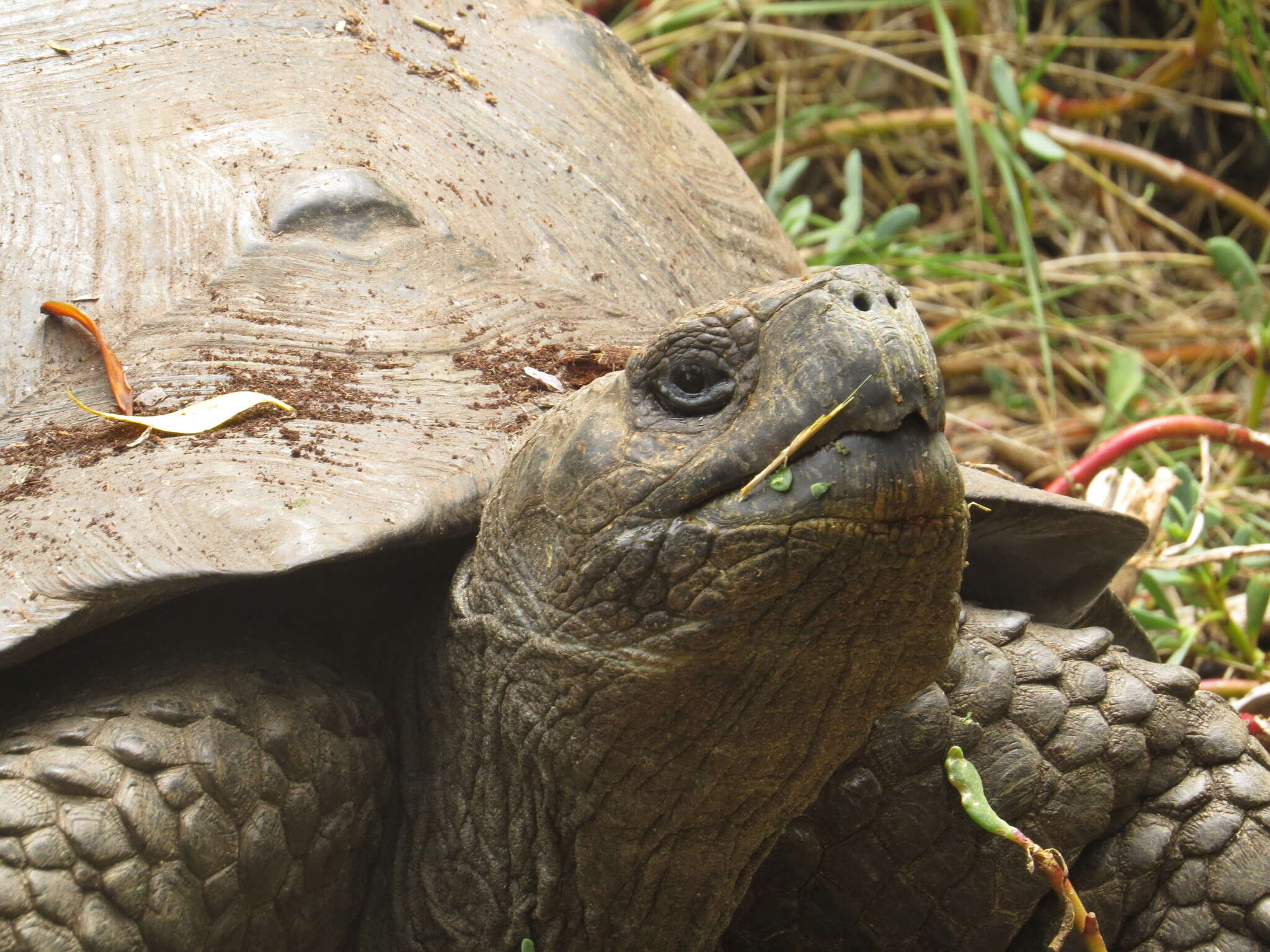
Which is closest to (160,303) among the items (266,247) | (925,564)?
(266,247)

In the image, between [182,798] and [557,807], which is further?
[557,807]

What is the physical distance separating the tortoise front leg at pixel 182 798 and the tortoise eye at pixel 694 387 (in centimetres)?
71

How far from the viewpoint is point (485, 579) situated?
1.84 meters

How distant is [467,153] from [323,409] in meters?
0.72

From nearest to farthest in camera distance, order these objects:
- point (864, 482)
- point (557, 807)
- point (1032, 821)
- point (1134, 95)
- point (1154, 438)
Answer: point (864, 482), point (557, 807), point (1032, 821), point (1154, 438), point (1134, 95)

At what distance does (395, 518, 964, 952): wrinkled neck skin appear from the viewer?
1507 mm

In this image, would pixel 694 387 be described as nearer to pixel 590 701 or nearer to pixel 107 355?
pixel 590 701

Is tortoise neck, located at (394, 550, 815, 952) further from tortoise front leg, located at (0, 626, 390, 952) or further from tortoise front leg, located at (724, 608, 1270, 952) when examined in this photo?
tortoise front leg, located at (724, 608, 1270, 952)

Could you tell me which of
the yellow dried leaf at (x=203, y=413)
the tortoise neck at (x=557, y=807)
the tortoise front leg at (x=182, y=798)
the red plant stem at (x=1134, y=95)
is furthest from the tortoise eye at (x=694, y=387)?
the red plant stem at (x=1134, y=95)

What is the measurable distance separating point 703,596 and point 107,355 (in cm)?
98

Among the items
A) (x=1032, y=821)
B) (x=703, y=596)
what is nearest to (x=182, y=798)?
(x=703, y=596)

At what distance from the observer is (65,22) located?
2416 mm

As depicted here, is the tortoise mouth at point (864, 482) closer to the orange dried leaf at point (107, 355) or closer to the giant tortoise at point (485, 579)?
the giant tortoise at point (485, 579)

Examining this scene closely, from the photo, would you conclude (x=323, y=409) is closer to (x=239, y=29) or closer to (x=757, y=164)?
(x=239, y=29)
